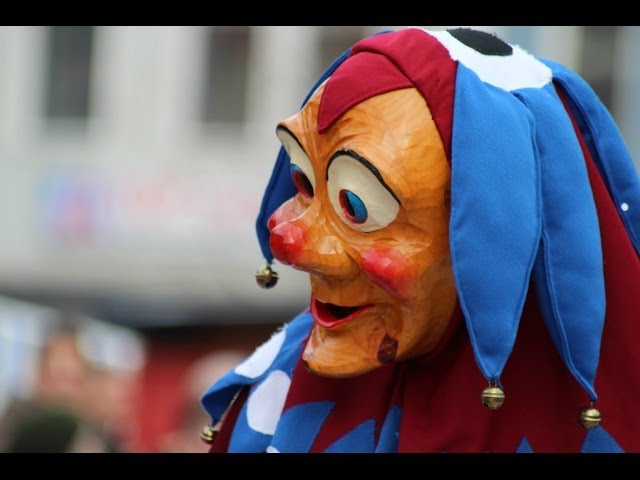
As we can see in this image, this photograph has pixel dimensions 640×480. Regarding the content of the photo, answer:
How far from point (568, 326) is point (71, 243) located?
780 cm

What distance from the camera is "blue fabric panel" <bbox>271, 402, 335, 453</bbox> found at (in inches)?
64.4

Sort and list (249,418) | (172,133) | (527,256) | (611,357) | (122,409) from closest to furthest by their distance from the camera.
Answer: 1. (527,256)
2. (611,357)
3. (249,418)
4. (122,409)
5. (172,133)

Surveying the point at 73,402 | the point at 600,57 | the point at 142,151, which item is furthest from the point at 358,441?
the point at 142,151

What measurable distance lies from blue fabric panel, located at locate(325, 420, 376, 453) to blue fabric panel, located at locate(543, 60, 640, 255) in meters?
0.42

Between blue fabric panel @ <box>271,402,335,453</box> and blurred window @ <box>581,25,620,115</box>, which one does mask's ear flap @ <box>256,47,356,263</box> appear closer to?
blue fabric panel @ <box>271,402,335,453</box>

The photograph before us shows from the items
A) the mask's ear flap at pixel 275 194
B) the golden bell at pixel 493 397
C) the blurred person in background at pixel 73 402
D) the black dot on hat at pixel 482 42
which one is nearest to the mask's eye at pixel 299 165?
the mask's ear flap at pixel 275 194

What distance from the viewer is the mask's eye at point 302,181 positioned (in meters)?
1.57

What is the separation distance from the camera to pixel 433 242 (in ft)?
4.79

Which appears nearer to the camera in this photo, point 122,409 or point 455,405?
point 455,405

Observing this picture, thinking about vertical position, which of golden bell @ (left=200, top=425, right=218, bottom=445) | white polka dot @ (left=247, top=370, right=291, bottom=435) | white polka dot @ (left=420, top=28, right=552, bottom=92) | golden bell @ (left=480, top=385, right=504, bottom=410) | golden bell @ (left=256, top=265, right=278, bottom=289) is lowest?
golden bell @ (left=200, top=425, right=218, bottom=445)

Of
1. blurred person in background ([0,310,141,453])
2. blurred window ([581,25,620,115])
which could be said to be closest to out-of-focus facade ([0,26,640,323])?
blurred window ([581,25,620,115])

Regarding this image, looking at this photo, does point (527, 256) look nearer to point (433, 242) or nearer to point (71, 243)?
point (433, 242)

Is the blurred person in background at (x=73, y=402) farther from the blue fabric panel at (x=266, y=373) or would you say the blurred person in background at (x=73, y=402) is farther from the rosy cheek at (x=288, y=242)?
the rosy cheek at (x=288, y=242)
